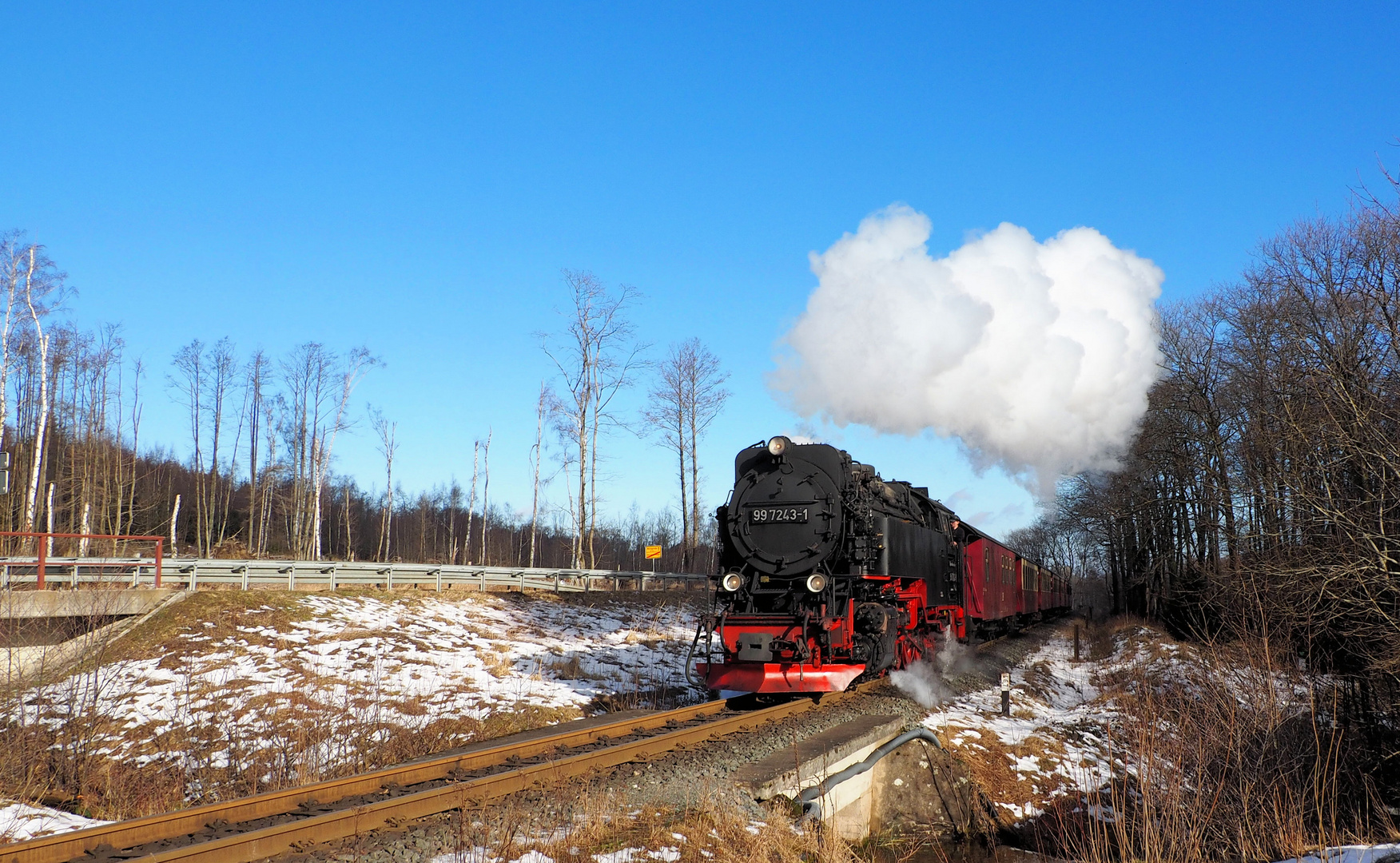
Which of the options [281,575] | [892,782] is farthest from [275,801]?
[281,575]

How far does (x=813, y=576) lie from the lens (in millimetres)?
11125

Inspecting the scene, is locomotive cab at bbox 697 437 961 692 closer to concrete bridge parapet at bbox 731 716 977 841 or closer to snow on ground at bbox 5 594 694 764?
concrete bridge parapet at bbox 731 716 977 841

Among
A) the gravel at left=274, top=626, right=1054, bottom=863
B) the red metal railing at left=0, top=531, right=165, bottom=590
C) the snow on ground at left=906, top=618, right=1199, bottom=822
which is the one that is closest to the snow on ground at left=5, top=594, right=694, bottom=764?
the red metal railing at left=0, top=531, right=165, bottom=590

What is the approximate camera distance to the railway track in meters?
5.04

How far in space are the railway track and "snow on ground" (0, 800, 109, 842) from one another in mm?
539

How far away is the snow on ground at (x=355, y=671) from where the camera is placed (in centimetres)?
1036

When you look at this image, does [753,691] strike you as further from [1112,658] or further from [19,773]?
[1112,658]

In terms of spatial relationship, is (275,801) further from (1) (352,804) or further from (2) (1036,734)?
(2) (1036,734)

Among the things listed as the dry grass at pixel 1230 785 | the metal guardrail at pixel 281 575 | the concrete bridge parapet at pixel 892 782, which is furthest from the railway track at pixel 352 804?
the metal guardrail at pixel 281 575

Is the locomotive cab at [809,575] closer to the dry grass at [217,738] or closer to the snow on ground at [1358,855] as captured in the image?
the dry grass at [217,738]

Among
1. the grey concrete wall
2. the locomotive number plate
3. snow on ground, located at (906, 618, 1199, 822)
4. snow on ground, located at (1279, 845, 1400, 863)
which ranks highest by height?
the locomotive number plate

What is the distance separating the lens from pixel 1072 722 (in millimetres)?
13117

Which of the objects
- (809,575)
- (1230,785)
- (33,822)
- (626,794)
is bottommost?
(1230,785)

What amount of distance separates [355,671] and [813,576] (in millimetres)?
7229
